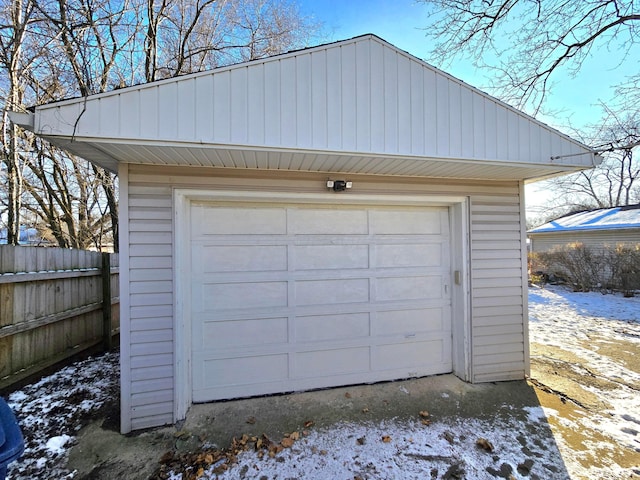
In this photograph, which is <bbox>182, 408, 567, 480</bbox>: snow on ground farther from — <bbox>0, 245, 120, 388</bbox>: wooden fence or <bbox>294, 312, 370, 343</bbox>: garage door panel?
<bbox>0, 245, 120, 388</bbox>: wooden fence

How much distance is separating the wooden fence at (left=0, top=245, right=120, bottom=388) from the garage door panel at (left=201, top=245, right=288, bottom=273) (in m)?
2.04

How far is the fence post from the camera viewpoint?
445cm

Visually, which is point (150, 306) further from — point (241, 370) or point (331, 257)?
point (331, 257)

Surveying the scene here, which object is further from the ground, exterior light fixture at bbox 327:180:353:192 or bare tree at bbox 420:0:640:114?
bare tree at bbox 420:0:640:114

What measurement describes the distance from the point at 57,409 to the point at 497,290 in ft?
15.6

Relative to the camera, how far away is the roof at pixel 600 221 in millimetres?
10492

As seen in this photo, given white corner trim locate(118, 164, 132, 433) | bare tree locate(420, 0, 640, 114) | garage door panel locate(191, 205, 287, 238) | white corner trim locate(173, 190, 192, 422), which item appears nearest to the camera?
white corner trim locate(118, 164, 132, 433)

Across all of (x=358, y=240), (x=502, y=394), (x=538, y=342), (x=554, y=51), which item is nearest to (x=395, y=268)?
(x=358, y=240)

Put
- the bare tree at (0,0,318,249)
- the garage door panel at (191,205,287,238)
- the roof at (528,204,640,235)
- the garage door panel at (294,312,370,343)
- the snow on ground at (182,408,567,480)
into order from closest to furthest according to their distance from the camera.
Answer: the snow on ground at (182,408,567,480) < the garage door panel at (191,205,287,238) < the garage door panel at (294,312,370,343) < the bare tree at (0,0,318,249) < the roof at (528,204,640,235)

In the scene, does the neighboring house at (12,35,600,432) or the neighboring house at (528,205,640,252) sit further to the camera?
the neighboring house at (528,205,640,252)

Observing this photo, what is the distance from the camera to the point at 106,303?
177 inches

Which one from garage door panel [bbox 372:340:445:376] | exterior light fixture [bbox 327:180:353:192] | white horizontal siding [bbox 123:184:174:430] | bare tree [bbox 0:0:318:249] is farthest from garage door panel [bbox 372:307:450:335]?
bare tree [bbox 0:0:318:249]

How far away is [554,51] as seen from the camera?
6043mm

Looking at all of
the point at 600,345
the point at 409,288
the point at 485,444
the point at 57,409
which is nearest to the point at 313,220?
the point at 409,288
